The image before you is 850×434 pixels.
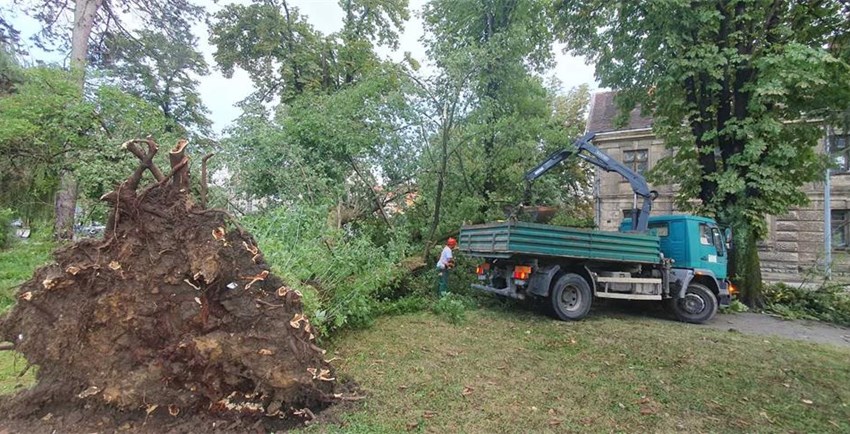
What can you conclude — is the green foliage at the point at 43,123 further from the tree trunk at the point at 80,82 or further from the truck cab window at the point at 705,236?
the truck cab window at the point at 705,236

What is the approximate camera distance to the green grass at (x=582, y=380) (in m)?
3.73

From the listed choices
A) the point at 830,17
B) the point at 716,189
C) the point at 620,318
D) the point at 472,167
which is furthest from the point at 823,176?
the point at 472,167

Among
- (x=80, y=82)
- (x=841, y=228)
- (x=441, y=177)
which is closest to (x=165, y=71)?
(x=80, y=82)

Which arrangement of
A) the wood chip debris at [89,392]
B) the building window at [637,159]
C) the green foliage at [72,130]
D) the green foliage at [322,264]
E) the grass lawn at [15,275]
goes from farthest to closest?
the building window at [637,159] < the green foliage at [72,130] < the green foliage at [322,264] < the grass lawn at [15,275] < the wood chip debris at [89,392]

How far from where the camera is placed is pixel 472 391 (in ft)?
14.4

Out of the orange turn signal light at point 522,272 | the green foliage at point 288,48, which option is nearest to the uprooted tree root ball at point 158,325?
the orange turn signal light at point 522,272

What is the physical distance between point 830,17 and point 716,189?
459 cm

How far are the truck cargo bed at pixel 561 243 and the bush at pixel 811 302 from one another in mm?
4252

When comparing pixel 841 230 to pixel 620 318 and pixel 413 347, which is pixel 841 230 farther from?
pixel 413 347

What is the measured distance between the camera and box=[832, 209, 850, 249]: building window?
17.3 metres

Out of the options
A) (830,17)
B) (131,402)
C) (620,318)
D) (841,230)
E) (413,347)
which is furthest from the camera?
(841,230)

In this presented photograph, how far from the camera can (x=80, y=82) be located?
9.98 metres

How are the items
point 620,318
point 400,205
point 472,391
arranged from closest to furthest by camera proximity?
point 472,391, point 620,318, point 400,205

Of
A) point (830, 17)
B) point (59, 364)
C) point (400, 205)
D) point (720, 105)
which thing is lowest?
point (59, 364)
